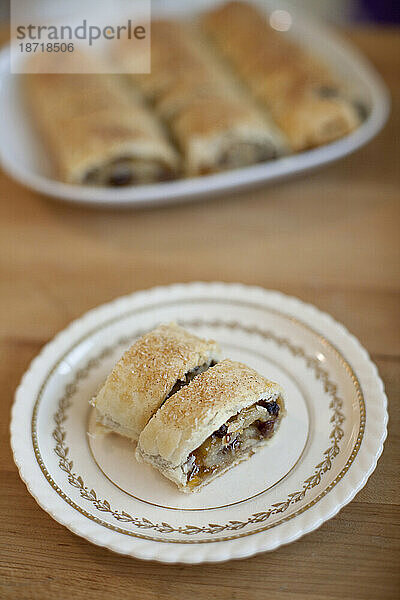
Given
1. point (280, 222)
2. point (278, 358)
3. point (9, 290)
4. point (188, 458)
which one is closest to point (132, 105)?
point (280, 222)

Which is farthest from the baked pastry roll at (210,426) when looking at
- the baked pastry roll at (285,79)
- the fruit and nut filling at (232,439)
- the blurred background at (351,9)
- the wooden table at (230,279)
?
the blurred background at (351,9)

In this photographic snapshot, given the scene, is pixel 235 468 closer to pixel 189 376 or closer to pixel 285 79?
pixel 189 376

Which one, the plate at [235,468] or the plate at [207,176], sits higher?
the plate at [207,176]

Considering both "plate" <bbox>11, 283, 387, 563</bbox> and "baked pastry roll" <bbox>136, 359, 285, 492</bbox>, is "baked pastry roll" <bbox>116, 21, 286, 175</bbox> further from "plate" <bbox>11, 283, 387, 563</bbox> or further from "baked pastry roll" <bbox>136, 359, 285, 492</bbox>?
"baked pastry roll" <bbox>136, 359, 285, 492</bbox>

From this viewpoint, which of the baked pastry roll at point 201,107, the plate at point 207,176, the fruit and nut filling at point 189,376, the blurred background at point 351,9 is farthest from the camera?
the blurred background at point 351,9

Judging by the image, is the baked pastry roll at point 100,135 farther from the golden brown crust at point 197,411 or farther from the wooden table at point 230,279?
the golden brown crust at point 197,411

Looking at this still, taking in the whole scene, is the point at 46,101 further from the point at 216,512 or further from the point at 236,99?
the point at 216,512

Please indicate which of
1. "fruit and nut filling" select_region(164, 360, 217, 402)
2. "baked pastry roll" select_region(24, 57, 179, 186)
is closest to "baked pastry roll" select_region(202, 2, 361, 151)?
"baked pastry roll" select_region(24, 57, 179, 186)
